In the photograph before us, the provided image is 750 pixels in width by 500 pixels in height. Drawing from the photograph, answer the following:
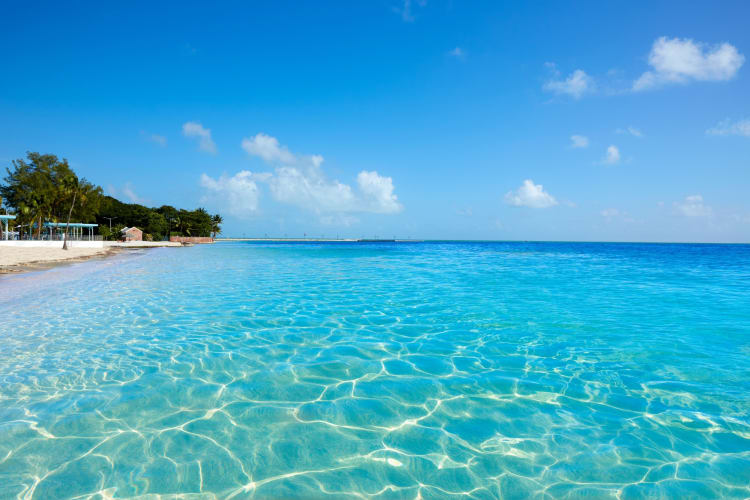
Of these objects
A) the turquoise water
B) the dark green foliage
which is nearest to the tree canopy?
the dark green foliage

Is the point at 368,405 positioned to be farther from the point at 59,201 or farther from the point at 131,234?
the point at 131,234

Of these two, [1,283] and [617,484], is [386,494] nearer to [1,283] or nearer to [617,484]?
[617,484]

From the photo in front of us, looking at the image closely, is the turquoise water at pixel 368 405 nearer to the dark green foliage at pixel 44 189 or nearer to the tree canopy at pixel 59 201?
the tree canopy at pixel 59 201

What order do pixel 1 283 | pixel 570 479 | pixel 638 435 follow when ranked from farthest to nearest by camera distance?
pixel 1 283 → pixel 638 435 → pixel 570 479

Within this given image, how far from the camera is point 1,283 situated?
1484 cm

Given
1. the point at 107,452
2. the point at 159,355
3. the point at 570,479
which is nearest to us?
the point at 570,479

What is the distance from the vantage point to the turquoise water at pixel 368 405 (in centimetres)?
329

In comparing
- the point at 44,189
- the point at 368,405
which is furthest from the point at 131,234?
the point at 368,405

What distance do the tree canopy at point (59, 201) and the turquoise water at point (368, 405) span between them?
159ft

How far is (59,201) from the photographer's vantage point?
178 ft

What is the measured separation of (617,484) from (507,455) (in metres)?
0.96

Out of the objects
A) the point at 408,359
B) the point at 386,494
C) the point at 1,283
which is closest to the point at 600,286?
the point at 408,359

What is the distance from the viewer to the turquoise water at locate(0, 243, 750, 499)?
3285 mm

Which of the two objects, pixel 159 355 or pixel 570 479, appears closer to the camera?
pixel 570 479
